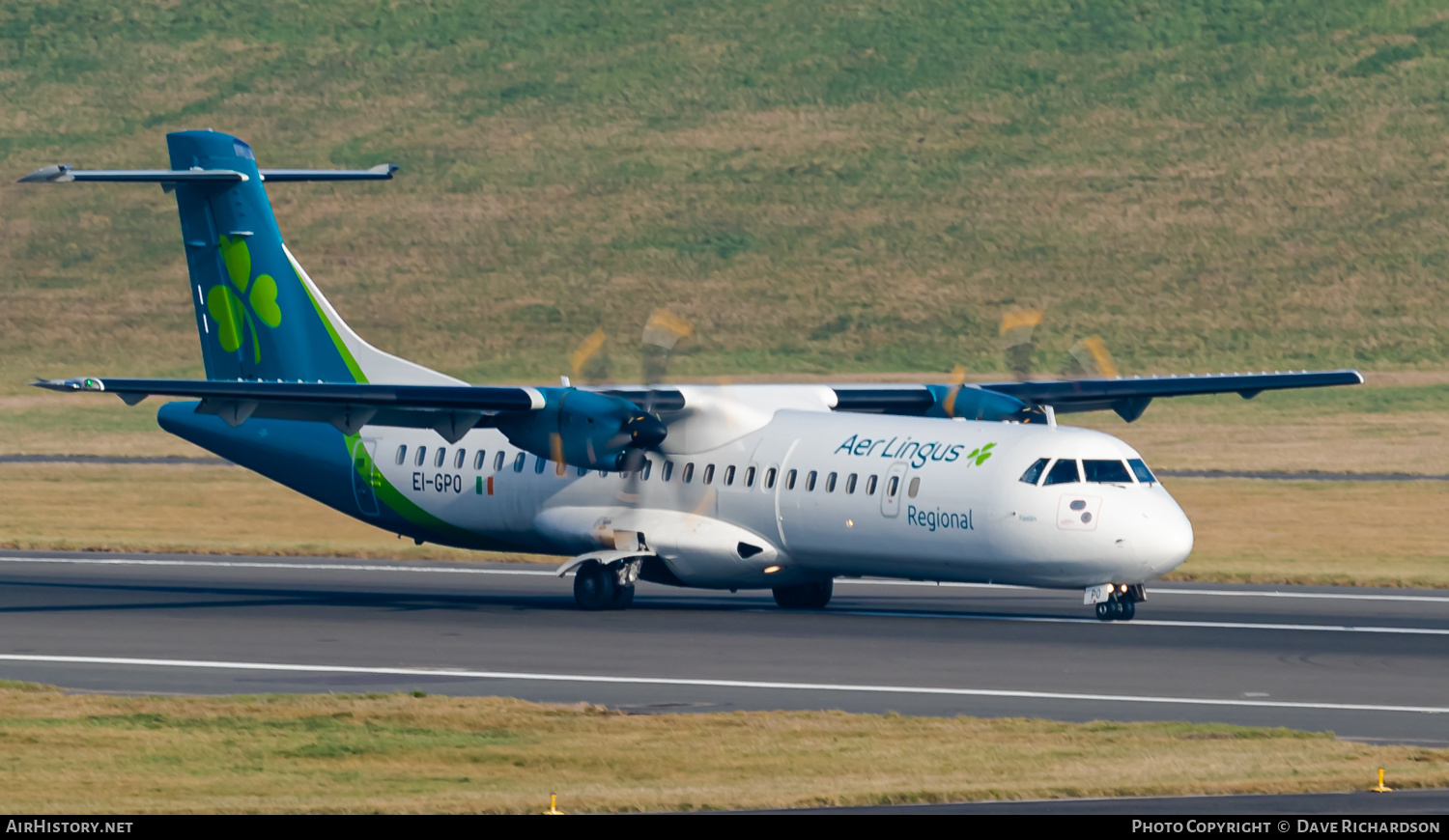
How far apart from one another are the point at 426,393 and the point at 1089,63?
108156 mm

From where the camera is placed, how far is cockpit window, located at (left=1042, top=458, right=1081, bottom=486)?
2664 cm

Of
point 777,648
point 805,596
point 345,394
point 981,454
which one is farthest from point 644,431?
point 777,648

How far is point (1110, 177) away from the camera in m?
117

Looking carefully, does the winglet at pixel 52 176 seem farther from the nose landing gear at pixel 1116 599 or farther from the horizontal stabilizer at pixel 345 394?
the nose landing gear at pixel 1116 599

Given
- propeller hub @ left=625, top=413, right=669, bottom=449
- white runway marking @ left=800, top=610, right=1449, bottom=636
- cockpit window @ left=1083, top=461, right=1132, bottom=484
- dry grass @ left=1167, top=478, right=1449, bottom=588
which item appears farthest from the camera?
dry grass @ left=1167, top=478, right=1449, bottom=588

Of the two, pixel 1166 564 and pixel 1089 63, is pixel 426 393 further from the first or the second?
pixel 1089 63

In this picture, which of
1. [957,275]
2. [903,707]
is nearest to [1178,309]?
[957,275]

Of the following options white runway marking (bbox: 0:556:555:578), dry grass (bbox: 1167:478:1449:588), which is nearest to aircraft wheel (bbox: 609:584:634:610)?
white runway marking (bbox: 0:556:555:578)

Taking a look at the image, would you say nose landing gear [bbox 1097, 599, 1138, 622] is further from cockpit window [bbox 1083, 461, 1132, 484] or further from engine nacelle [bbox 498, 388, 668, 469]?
engine nacelle [bbox 498, 388, 668, 469]

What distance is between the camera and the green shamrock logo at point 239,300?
34.7m

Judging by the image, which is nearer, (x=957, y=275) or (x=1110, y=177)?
(x=957, y=275)

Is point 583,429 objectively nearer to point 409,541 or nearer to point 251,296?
point 251,296

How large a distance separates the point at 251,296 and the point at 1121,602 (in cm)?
1590

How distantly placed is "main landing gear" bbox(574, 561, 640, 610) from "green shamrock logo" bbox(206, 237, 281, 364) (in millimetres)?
7976
